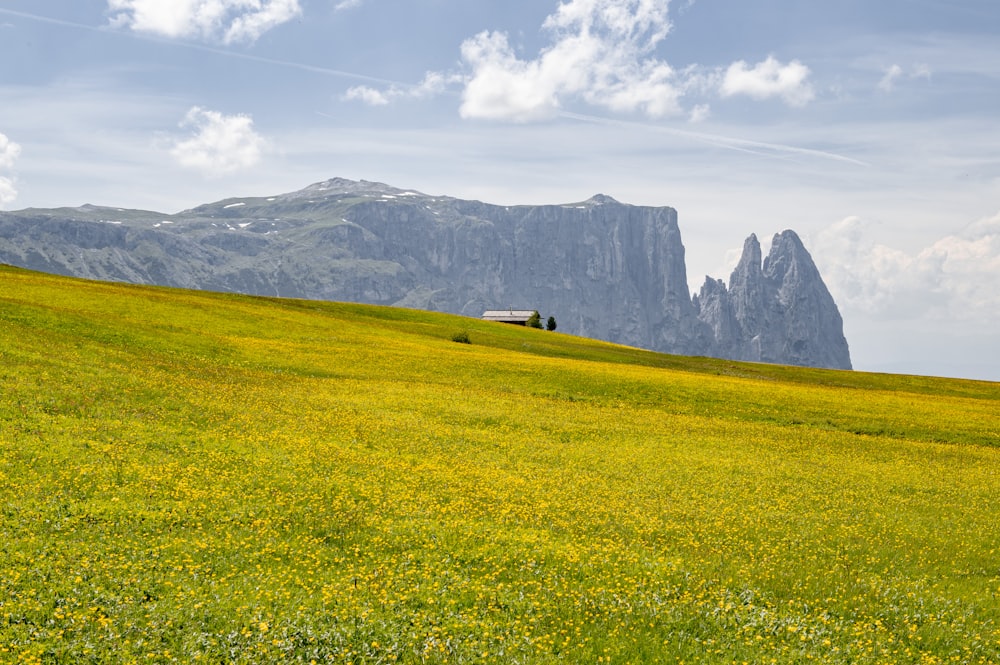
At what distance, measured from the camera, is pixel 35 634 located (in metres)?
15.4

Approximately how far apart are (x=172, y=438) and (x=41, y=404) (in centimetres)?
719

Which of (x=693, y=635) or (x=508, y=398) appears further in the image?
(x=508, y=398)

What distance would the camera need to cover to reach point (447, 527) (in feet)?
80.3

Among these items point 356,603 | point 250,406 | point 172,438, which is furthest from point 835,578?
point 250,406

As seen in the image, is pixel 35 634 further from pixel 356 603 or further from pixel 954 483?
pixel 954 483

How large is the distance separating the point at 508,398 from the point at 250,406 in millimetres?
20659

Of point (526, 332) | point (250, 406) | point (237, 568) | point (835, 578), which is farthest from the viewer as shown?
point (526, 332)

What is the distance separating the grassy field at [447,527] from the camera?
56.6 ft

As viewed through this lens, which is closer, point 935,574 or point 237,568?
point 237,568

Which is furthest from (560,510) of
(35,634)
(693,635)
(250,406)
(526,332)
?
(526,332)

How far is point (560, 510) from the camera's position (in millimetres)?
27625

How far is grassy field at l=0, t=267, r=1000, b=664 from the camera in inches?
680

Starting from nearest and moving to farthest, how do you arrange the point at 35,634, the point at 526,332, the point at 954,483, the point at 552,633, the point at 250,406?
Answer: 1. the point at 35,634
2. the point at 552,633
3. the point at 954,483
4. the point at 250,406
5. the point at 526,332

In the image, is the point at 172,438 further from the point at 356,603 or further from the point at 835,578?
the point at 835,578
